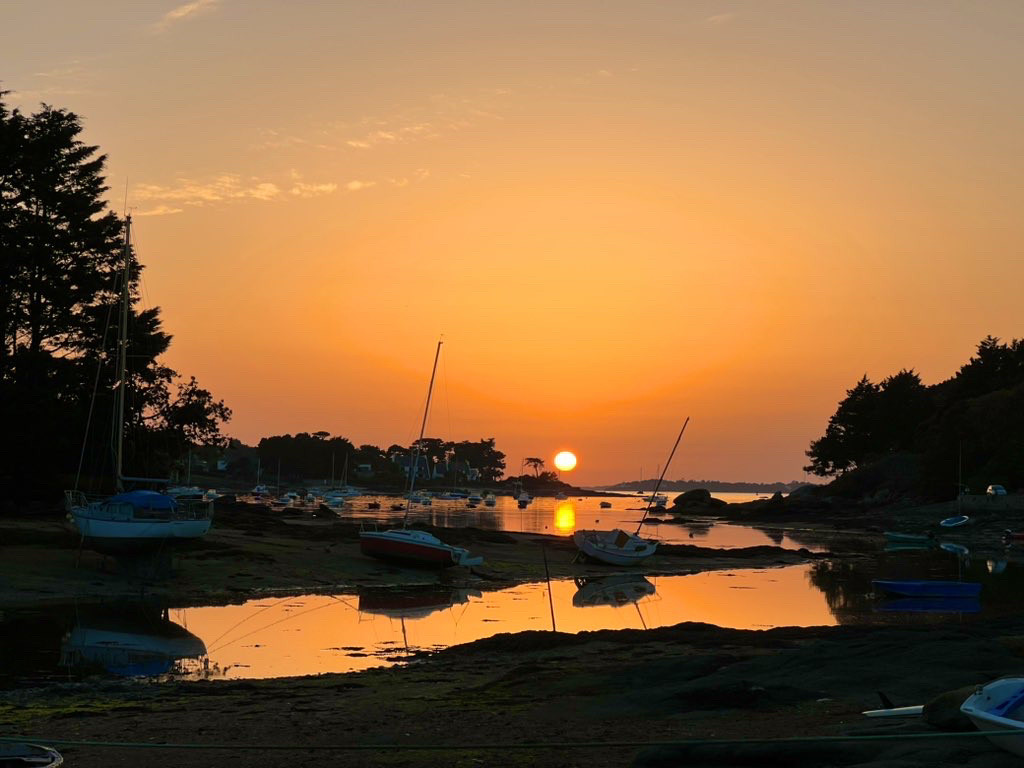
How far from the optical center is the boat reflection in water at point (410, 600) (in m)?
35.7

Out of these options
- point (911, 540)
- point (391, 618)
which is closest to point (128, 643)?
point (391, 618)

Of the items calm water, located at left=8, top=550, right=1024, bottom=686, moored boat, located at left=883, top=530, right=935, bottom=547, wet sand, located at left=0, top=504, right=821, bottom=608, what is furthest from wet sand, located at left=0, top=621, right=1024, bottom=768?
moored boat, located at left=883, top=530, right=935, bottom=547

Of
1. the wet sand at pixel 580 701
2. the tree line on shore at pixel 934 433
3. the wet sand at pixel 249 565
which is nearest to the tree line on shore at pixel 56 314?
the wet sand at pixel 249 565

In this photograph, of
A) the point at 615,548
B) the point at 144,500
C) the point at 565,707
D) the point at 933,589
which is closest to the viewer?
the point at 565,707

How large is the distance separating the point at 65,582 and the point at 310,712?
22.6 m

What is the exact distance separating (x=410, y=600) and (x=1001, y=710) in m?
29.9

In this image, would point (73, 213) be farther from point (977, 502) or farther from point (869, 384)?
point (869, 384)

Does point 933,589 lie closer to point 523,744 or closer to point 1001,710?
point 1001,710

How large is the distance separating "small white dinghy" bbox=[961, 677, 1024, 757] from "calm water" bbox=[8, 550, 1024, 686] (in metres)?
15.2

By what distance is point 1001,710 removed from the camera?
1170cm

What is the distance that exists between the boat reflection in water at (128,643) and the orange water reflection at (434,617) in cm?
67

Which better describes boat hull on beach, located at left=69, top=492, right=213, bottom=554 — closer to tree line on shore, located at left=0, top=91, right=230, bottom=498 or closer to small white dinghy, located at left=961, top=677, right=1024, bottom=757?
tree line on shore, located at left=0, top=91, right=230, bottom=498

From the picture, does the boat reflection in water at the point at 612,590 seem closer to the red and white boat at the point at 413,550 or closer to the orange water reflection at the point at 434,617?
the orange water reflection at the point at 434,617

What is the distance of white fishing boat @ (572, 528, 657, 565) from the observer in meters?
58.1
